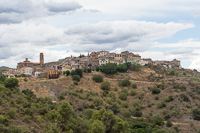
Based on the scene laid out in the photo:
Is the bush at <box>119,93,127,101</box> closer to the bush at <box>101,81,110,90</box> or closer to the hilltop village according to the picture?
the bush at <box>101,81,110,90</box>

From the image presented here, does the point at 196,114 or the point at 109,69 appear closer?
the point at 196,114

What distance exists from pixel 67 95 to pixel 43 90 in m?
6.25

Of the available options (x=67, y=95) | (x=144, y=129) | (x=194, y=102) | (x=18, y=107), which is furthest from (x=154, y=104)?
(x=18, y=107)

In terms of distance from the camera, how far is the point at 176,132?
40.3 m

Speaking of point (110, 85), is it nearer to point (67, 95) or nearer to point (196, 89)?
point (67, 95)

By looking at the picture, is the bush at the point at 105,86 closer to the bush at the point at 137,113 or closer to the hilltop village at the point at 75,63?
the bush at the point at 137,113

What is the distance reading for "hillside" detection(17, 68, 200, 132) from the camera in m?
48.3

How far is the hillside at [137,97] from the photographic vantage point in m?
48.3

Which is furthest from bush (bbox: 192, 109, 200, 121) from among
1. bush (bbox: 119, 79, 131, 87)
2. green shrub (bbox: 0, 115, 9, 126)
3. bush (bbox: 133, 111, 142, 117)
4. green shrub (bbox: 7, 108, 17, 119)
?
green shrub (bbox: 0, 115, 9, 126)

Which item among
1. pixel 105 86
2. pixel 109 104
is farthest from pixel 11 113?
pixel 105 86

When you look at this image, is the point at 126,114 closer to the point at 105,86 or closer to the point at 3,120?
the point at 105,86

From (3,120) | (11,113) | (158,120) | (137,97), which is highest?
(11,113)

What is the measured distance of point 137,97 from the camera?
59.7 metres

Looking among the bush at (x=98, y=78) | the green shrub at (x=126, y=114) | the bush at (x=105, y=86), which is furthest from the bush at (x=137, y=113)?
the bush at (x=98, y=78)
